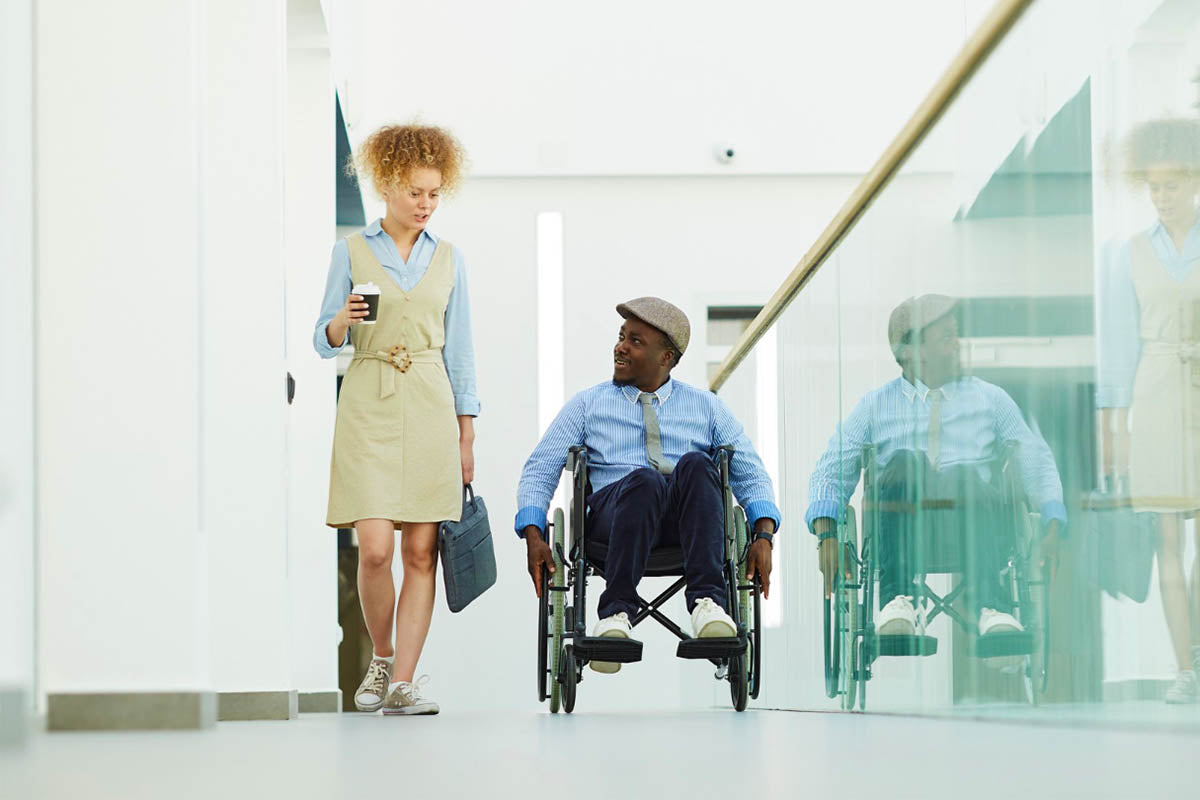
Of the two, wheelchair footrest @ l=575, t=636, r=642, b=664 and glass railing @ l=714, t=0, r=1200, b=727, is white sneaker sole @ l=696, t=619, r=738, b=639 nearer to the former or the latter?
wheelchair footrest @ l=575, t=636, r=642, b=664

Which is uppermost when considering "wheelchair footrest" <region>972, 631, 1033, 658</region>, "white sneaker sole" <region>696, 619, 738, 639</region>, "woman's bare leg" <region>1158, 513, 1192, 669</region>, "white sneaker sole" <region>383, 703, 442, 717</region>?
"woman's bare leg" <region>1158, 513, 1192, 669</region>

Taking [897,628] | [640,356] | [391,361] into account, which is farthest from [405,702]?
[897,628]

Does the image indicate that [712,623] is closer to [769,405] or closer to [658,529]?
[658,529]

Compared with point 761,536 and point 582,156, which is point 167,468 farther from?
point 582,156

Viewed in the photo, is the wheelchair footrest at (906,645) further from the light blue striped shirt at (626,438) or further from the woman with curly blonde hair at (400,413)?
the woman with curly blonde hair at (400,413)

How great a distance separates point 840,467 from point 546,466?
723 mm

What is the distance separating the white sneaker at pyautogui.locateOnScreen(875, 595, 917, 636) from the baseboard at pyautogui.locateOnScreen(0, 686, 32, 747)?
2.30 metres

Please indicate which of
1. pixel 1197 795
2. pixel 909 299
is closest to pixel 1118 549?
pixel 1197 795

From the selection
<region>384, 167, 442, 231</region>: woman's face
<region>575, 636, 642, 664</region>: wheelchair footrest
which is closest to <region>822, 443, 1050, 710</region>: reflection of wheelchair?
<region>575, 636, 642, 664</region>: wheelchair footrest

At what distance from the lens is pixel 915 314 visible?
3.02 m

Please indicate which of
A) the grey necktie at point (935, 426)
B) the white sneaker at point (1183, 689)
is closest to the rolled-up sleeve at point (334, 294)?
the grey necktie at point (935, 426)

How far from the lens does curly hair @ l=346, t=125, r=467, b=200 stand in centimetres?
401

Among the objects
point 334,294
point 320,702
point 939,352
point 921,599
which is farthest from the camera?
point 320,702

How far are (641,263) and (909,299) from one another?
210 inches
